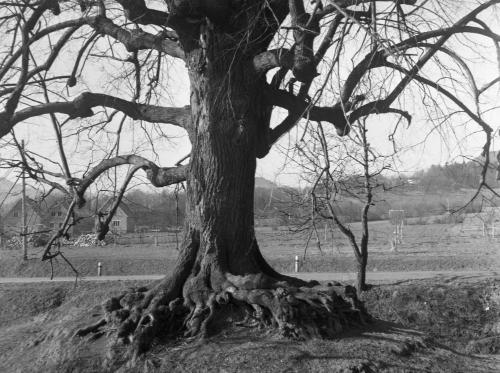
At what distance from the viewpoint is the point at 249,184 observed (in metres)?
7.17

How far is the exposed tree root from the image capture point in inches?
245

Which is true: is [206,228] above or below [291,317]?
above

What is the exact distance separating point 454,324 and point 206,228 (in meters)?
7.99

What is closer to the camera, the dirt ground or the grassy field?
the dirt ground

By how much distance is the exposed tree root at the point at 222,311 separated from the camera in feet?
20.4

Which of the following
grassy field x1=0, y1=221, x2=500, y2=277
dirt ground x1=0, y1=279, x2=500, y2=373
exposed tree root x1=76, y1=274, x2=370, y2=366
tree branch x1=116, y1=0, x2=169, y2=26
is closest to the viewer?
dirt ground x1=0, y1=279, x2=500, y2=373

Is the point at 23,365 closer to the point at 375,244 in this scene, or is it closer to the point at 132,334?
the point at 132,334

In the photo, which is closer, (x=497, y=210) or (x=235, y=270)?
(x=235, y=270)

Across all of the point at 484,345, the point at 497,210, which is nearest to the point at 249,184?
the point at 497,210

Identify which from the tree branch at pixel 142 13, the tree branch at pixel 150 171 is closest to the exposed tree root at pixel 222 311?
the tree branch at pixel 150 171

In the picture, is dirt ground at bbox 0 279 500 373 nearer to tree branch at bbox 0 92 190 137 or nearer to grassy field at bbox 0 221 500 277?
tree branch at bbox 0 92 190 137

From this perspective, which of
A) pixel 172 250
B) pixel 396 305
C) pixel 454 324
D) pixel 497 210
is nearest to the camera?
pixel 497 210

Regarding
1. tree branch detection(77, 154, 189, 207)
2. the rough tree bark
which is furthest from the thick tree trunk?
tree branch detection(77, 154, 189, 207)

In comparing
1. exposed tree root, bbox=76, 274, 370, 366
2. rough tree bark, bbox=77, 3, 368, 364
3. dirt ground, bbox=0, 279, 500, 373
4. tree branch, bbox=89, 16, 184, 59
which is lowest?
dirt ground, bbox=0, 279, 500, 373
